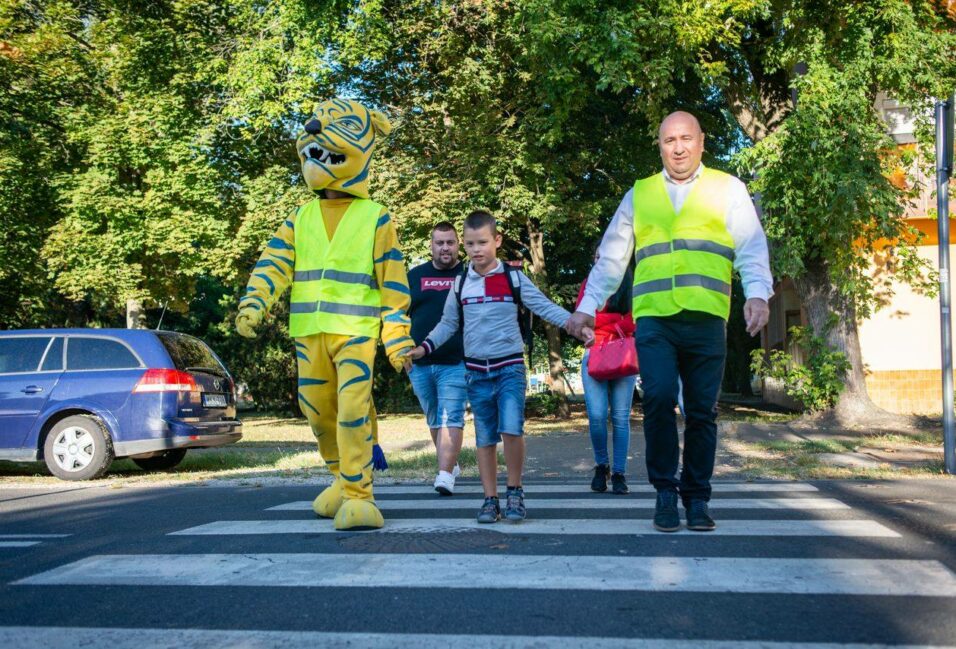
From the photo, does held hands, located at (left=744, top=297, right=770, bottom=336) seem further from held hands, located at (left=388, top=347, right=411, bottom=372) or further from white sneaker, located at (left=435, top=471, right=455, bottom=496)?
white sneaker, located at (left=435, top=471, right=455, bottom=496)

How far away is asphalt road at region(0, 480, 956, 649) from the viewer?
3.20m

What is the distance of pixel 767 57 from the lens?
14625 mm

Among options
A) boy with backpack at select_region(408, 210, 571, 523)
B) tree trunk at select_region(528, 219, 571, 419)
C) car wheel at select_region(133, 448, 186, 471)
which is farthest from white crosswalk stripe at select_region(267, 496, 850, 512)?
tree trunk at select_region(528, 219, 571, 419)

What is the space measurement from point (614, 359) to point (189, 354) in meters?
5.71

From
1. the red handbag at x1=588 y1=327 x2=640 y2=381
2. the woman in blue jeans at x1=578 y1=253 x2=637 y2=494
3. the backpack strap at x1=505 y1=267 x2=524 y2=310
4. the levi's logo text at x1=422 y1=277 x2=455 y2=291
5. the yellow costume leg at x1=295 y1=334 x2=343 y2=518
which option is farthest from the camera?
the levi's logo text at x1=422 y1=277 x2=455 y2=291

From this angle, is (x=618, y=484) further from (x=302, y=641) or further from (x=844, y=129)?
(x=844, y=129)

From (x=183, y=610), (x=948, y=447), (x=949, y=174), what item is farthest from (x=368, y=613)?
(x=949, y=174)

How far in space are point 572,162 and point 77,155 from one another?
1258 cm

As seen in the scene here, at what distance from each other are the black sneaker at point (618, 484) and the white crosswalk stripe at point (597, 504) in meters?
0.26

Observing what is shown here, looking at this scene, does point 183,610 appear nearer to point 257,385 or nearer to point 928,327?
point 928,327

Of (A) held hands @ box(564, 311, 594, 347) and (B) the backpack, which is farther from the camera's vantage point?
(B) the backpack

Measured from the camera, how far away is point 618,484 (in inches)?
272

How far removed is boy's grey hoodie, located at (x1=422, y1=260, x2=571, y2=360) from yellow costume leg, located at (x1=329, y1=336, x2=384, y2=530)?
0.70 metres

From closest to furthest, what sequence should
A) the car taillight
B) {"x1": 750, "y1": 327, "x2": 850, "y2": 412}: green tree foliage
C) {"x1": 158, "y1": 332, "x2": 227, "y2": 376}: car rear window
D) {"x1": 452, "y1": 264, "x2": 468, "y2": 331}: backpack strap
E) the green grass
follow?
{"x1": 452, "y1": 264, "x2": 468, "y2": 331}: backpack strap, the car taillight, the green grass, {"x1": 158, "y1": 332, "x2": 227, "y2": 376}: car rear window, {"x1": 750, "y1": 327, "x2": 850, "y2": 412}: green tree foliage
